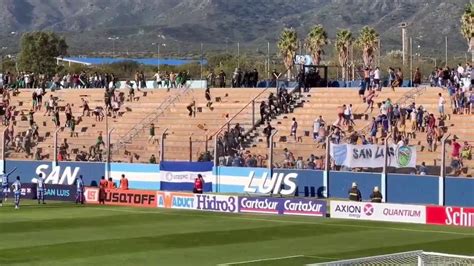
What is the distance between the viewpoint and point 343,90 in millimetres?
63875

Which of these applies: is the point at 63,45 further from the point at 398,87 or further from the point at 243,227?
the point at 243,227

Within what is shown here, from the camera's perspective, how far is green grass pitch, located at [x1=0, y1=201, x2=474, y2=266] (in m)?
31.4

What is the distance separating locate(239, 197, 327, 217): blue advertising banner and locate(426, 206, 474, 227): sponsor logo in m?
4.63

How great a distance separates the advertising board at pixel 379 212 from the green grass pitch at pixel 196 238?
813mm

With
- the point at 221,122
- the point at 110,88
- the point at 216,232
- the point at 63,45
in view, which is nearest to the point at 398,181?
the point at 216,232

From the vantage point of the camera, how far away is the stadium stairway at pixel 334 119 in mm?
53156

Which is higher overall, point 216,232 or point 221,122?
point 221,122

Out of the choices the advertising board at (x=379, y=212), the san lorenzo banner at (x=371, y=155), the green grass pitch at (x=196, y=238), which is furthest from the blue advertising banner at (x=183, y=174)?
the advertising board at (x=379, y=212)

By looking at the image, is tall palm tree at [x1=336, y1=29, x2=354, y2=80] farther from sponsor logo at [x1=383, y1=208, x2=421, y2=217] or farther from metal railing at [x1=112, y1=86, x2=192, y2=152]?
sponsor logo at [x1=383, y1=208, x2=421, y2=217]

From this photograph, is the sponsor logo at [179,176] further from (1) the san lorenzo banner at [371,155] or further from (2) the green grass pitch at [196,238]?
(1) the san lorenzo banner at [371,155]

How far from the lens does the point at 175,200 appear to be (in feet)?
161

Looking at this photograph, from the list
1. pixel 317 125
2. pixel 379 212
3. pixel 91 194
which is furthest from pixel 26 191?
pixel 379 212

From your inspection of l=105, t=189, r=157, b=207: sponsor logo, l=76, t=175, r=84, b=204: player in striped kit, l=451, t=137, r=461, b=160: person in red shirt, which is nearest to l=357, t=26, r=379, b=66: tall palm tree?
l=76, t=175, r=84, b=204: player in striped kit

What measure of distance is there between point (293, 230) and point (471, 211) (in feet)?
21.1
